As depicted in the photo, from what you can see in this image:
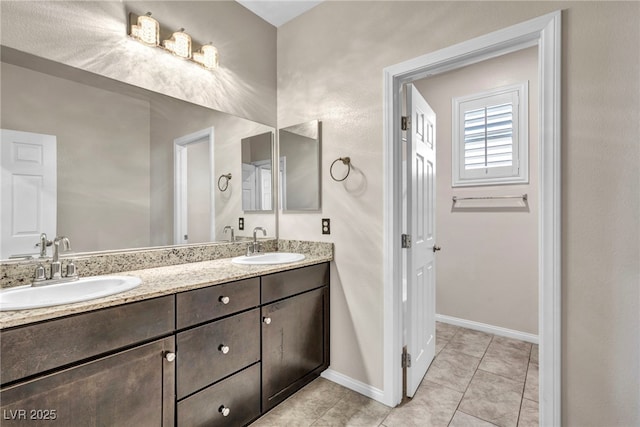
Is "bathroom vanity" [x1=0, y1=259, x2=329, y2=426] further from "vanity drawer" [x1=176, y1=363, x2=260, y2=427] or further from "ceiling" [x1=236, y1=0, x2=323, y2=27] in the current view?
"ceiling" [x1=236, y1=0, x2=323, y2=27]

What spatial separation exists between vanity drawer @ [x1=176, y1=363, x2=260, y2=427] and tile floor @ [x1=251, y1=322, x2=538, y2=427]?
0.18 meters

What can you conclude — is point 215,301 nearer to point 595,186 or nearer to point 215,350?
point 215,350

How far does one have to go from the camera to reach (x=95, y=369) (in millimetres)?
1082

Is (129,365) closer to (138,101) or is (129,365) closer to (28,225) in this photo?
(28,225)

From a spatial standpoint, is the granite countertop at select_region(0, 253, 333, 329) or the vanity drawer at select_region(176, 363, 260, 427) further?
the vanity drawer at select_region(176, 363, 260, 427)

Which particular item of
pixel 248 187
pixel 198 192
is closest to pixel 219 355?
pixel 198 192

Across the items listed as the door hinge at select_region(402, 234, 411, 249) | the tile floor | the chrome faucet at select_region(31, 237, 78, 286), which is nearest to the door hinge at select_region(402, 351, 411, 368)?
the tile floor

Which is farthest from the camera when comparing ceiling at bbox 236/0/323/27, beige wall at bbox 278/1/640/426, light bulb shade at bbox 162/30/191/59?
ceiling at bbox 236/0/323/27

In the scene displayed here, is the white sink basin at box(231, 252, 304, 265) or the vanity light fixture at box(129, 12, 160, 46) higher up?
the vanity light fixture at box(129, 12, 160, 46)

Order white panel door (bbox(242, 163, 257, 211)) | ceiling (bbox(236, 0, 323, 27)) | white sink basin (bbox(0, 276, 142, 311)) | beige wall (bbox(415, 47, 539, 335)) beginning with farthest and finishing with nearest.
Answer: beige wall (bbox(415, 47, 539, 335)) → white panel door (bbox(242, 163, 257, 211)) → ceiling (bbox(236, 0, 323, 27)) → white sink basin (bbox(0, 276, 142, 311))

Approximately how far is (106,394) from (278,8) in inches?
99.4

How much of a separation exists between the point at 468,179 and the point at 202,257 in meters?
2.57

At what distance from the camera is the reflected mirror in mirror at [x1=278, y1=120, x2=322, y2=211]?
7.32ft

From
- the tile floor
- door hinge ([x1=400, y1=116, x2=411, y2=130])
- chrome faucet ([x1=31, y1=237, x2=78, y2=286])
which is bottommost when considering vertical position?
the tile floor
